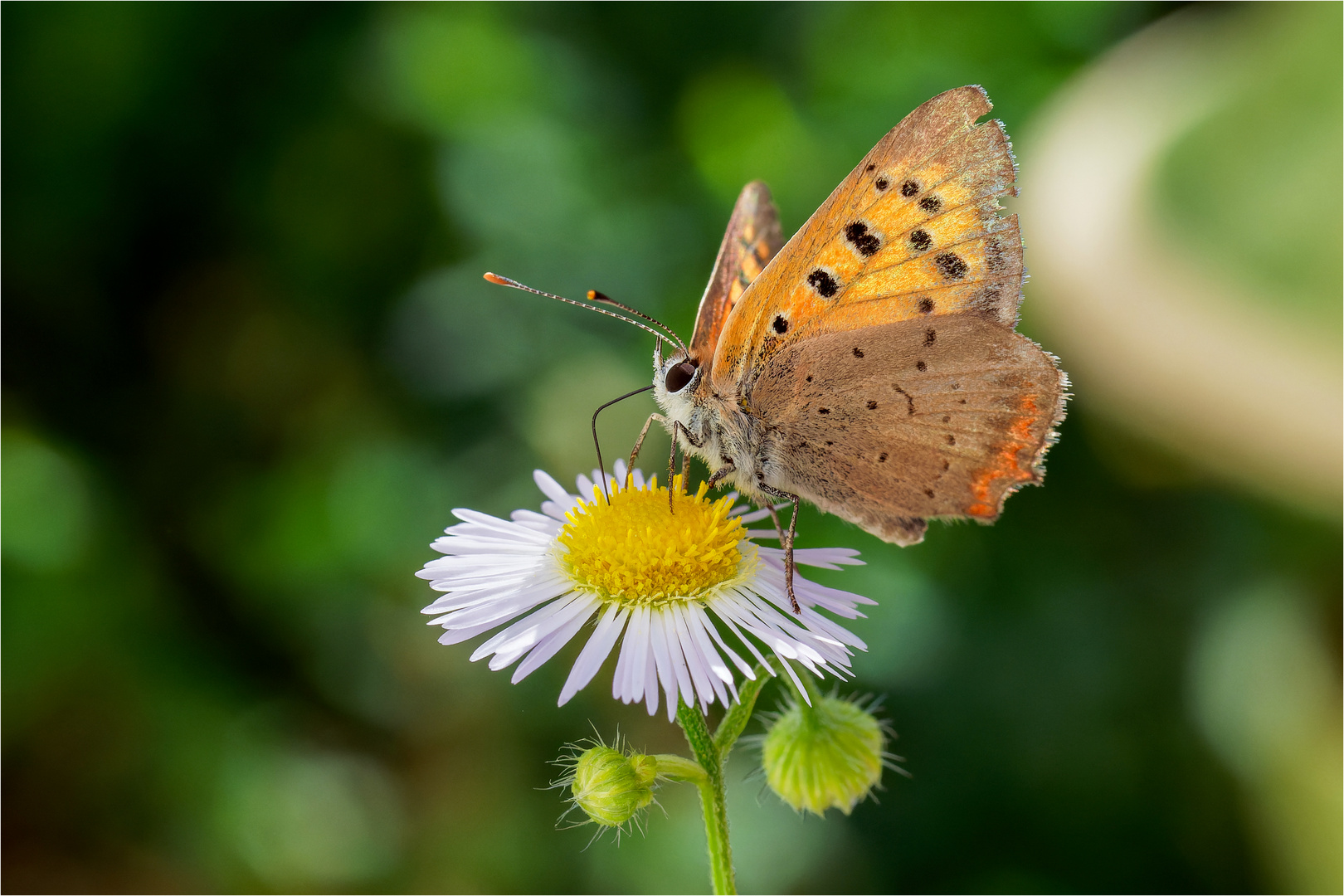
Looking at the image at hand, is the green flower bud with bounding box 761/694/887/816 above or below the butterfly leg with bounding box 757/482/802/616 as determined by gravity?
below

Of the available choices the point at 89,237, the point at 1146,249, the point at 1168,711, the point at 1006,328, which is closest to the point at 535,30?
the point at 89,237

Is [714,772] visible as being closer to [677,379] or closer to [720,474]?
[720,474]

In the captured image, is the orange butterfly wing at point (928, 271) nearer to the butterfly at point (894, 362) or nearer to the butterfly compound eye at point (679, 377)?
the butterfly at point (894, 362)

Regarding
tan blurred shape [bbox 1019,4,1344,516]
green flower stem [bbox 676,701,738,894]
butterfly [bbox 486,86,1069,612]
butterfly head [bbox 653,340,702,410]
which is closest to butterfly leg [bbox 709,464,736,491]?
butterfly [bbox 486,86,1069,612]

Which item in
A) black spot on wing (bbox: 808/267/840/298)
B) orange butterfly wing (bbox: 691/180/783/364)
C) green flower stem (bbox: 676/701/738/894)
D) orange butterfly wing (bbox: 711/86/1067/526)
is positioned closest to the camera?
green flower stem (bbox: 676/701/738/894)

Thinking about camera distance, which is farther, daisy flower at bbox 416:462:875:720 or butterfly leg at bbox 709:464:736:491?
butterfly leg at bbox 709:464:736:491

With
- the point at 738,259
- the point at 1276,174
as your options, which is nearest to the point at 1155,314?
the point at 1276,174

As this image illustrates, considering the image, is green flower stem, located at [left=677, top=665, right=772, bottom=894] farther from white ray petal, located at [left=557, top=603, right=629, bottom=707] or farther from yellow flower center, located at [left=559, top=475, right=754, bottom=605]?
yellow flower center, located at [left=559, top=475, right=754, bottom=605]
